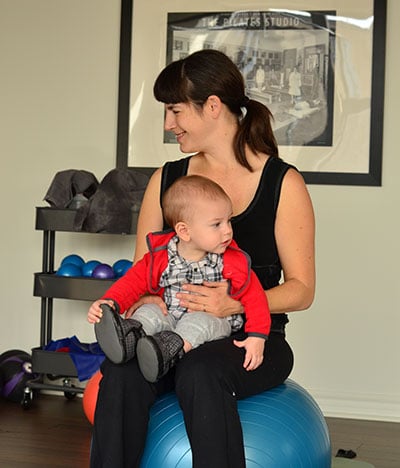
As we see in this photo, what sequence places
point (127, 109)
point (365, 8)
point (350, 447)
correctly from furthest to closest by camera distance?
1. point (127, 109)
2. point (365, 8)
3. point (350, 447)

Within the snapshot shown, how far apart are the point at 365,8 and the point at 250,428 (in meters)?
2.45

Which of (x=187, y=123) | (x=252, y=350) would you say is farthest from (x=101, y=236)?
(x=252, y=350)

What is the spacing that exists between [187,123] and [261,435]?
891 millimetres

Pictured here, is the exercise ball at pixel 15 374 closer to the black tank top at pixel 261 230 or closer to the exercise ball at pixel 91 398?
the exercise ball at pixel 91 398

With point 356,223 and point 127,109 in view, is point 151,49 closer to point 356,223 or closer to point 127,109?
point 127,109

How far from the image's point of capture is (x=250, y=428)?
83.0 inches

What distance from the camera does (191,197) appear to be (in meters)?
2.23

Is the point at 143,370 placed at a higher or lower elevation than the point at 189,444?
higher

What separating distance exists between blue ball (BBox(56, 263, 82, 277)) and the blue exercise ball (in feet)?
6.05

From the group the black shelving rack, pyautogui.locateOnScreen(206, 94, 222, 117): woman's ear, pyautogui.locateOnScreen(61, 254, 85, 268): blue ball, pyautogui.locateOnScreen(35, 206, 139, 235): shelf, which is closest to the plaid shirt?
pyautogui.locateOnScreen(206, 94, 222, 117): woman's ear

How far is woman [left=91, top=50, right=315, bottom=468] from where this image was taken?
2.10 m

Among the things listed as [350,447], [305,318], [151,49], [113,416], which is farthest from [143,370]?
[151,49]

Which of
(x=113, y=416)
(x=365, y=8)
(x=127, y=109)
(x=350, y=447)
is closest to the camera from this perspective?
(x=113, y=416)

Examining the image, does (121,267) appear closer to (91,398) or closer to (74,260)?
(74,260)
